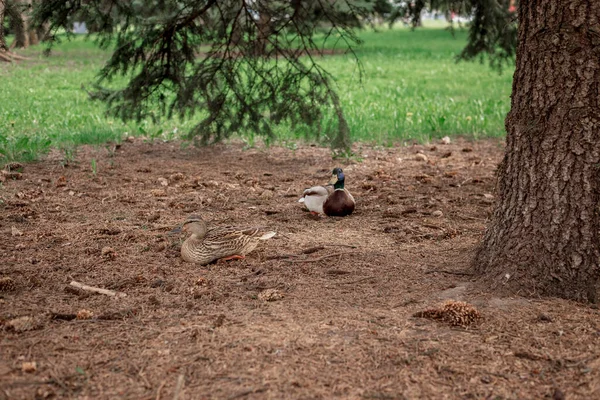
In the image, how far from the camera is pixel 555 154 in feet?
13.7

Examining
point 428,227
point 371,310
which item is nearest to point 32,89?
point 428,227

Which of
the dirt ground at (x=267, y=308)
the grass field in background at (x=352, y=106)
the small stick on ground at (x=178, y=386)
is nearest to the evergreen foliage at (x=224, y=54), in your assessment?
the grass field in background at (x=352, y=106)

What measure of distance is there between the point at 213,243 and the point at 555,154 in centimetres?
237

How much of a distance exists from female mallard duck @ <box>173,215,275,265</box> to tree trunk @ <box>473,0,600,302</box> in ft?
5.85

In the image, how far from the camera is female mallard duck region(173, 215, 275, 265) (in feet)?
16.5

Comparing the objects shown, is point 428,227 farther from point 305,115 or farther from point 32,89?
point 32,89

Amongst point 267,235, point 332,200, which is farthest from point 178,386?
point 332,200

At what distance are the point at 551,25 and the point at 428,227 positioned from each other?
2.26m

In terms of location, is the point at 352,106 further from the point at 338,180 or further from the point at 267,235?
the point at 267,235

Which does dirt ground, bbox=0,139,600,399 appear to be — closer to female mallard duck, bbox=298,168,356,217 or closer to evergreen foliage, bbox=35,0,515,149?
female mallard duck, bbox=298,168,356,217

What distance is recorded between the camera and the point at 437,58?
29484mm

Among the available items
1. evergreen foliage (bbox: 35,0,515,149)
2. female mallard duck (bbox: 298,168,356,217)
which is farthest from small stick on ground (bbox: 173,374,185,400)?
evergreen foliage (bbox: 35,0,515,149)

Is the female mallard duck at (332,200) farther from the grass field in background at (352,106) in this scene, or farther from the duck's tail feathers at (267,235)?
the grass field in background at (352,106)

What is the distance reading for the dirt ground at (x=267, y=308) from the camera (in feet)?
10.7
